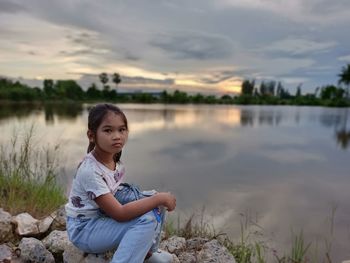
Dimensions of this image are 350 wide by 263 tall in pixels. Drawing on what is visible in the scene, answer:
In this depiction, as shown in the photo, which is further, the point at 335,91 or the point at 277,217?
the point at 335,91

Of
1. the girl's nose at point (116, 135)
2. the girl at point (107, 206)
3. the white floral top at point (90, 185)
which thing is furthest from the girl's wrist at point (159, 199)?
the girl's nose at point (116, 135)

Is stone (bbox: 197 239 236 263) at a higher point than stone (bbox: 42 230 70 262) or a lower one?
lower

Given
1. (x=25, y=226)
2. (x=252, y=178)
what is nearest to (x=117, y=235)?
(x=25, y=226)

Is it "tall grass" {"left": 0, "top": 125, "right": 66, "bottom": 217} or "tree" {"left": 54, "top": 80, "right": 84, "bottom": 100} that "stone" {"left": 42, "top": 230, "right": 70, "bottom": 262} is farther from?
"tree" {"left": 54, "top": 80, "right": 84, "bottom": 100}

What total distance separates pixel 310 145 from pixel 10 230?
11.2 metres

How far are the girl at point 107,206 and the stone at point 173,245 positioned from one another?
0.91 m

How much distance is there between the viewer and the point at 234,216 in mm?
4887

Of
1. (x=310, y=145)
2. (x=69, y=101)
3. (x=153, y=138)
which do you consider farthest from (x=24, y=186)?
(x=69, y=101)

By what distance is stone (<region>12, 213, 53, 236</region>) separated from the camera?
8.81 feet

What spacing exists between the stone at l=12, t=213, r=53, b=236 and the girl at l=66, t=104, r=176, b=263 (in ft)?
3.28

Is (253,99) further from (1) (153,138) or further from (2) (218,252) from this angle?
(2) (218,252)

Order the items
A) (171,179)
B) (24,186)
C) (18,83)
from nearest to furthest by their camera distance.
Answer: (24,186), (171,179), (18,83)

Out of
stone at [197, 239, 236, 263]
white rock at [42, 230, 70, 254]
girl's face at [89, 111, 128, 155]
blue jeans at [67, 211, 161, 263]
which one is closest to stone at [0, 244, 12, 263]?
white rock at [42, 230, 70, 254]

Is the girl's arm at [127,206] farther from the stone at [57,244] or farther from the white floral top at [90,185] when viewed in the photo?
the stone at [57,244]
